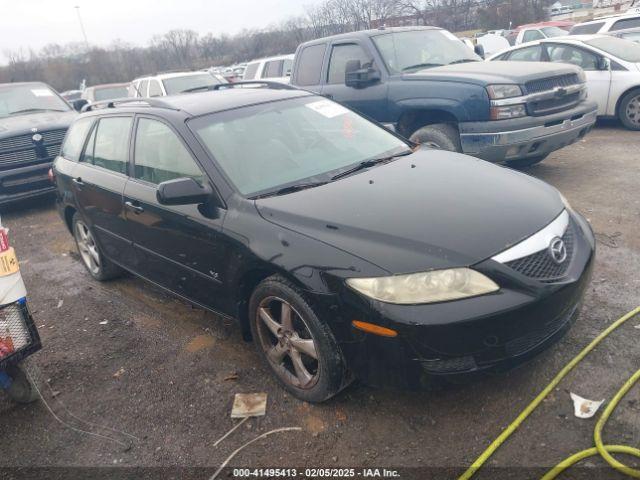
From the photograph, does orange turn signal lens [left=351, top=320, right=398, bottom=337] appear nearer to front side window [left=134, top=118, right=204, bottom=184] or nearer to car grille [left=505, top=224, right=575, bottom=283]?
car grille [left=505, top=224, right=575, bottom=283]

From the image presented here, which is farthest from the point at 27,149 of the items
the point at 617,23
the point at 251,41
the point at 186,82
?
the point at 251,41

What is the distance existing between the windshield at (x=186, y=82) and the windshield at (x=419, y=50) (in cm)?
541

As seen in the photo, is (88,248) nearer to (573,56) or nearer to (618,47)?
(573,56)

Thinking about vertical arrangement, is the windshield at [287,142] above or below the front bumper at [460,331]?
above

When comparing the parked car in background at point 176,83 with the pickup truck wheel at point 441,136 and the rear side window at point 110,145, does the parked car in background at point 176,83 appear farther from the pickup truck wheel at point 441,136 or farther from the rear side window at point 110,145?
the rear side window at point 110,145

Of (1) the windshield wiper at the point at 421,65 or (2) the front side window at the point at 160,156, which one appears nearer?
(2) the front side window at the point at 160,156

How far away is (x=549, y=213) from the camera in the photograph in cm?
284

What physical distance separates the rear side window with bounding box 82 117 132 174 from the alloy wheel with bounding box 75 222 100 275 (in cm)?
79

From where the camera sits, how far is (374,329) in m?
2.44

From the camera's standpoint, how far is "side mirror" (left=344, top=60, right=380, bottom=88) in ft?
21.5

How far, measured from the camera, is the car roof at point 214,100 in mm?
3672

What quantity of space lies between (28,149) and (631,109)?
9.60 meters

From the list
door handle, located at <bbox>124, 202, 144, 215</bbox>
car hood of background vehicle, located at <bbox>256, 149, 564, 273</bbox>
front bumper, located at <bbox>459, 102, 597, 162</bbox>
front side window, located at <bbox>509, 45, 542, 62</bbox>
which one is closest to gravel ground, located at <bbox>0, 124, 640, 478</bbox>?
car hood of background vehicle, located at <bbox>256, 149, 564, 273</bbox>

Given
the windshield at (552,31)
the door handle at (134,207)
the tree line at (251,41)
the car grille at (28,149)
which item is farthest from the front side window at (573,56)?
the tree line at (251,41)
